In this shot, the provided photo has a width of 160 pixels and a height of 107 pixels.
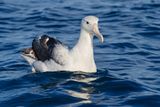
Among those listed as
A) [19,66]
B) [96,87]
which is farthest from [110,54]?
[96,87]

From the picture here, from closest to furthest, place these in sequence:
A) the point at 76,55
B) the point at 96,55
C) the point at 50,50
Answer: the point at 76,55 → the point at 50,50 → the point at 96,55

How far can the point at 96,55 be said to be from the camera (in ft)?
49.5

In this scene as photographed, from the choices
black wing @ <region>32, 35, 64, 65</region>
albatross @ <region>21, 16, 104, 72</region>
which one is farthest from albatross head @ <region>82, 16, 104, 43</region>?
black wing @ <region>32, 35, 64, 65</region>

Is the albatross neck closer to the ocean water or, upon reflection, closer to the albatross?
the albatross

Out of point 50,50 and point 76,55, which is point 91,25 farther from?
point 50,50

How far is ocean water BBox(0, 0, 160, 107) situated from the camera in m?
11.3

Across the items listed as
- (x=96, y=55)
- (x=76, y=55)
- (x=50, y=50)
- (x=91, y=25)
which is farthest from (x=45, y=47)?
(x=96, y=55)

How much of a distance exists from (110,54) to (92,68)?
240 cm

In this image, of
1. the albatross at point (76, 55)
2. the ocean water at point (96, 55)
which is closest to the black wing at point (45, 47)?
the albatross at point (76, 55)

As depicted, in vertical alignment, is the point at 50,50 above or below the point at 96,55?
above

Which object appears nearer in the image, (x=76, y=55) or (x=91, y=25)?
(x=91, y=25)

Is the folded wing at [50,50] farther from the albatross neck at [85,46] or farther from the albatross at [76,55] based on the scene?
the albatross neck at [85,46]

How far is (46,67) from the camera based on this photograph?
13164 millimetres

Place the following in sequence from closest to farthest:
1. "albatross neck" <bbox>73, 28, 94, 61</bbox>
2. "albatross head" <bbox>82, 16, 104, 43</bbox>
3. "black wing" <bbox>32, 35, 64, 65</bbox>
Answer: "albatross head" <bbox>82, 16, 104, 43</bbox> < "albatross neck" <bbox>73, 28, 94, 61</bbox> < "black wing" <bbox>32, 35, 64, 65</bbox>
